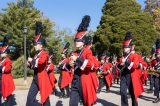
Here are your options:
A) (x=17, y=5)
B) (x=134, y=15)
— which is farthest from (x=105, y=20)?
(x=17, y=5)

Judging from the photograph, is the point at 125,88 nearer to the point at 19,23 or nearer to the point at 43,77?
the point at 43,77

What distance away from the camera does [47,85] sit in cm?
957

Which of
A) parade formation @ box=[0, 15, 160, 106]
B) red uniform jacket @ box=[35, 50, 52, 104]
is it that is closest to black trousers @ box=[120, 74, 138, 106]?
parade formation @ box=[0, 15, 160, 106]

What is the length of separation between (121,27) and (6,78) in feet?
114

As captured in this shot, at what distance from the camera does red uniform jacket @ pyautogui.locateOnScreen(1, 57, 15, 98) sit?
11.0 metres

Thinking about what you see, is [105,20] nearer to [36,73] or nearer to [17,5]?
[17,5]

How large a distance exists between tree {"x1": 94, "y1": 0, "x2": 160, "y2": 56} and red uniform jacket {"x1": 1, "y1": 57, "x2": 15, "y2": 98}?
32.7 metres

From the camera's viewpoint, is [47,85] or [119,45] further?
[119,45]

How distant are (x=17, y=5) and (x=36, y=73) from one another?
3254cm

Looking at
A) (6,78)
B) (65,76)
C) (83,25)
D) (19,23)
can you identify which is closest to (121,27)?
(19,23)

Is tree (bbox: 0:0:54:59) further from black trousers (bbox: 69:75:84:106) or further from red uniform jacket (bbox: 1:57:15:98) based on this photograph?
black trousers (bbox: 69:75:84:106)

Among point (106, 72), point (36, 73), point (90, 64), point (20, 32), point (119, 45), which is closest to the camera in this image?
point (90, 64)

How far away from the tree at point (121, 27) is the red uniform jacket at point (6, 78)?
107ft

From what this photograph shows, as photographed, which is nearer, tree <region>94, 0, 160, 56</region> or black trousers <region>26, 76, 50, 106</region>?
black trousers <region>26, 76, 50, 106</region>
